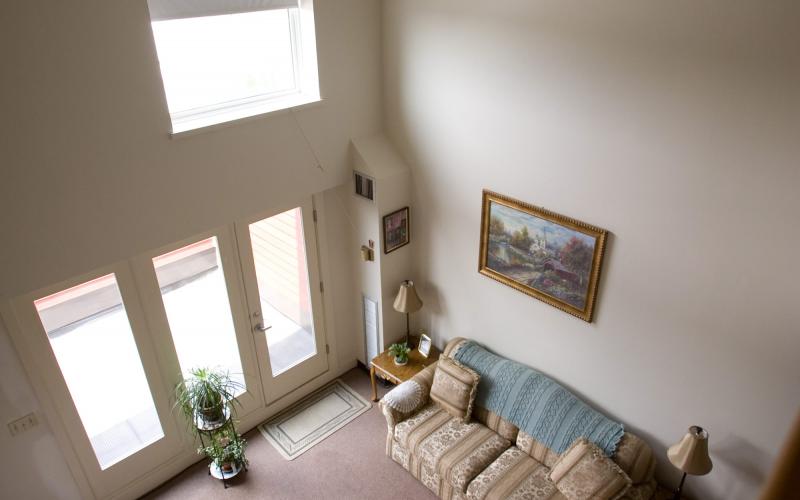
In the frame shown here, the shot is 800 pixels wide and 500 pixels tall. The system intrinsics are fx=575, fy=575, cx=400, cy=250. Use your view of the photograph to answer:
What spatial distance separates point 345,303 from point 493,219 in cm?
188

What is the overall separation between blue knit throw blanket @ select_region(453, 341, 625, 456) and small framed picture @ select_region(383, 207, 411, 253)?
3.63ft

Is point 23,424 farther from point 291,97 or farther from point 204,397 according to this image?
point 291,97

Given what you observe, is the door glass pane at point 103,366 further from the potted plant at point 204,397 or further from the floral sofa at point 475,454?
the floral sofa at point 475,454

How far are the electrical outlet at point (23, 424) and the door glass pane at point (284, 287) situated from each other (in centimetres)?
181

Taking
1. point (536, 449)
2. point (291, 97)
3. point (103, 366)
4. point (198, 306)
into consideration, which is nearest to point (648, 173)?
point (536, 449)

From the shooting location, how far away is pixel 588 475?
12.6ft

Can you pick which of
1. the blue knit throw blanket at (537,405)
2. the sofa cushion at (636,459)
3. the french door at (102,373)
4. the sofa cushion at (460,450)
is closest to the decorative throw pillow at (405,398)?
the sofa cushion at (460,450)

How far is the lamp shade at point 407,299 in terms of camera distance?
16.7 ft

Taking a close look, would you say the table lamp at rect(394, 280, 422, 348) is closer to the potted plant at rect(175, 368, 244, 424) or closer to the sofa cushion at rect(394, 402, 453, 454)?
the sofa cushion at rect(394, 402, 453, 454)

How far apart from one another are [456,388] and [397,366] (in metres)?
0.81

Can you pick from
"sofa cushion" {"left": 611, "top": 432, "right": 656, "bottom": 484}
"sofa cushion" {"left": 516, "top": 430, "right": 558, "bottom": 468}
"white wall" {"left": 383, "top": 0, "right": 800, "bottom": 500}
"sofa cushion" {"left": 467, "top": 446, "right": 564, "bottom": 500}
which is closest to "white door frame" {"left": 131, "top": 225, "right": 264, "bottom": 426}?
"white wall" {"left": 383, "top": 0, "right": 800, "bottom": 500}

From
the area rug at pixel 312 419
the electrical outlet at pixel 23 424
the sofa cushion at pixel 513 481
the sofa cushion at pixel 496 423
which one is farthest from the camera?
the area rug at pixel 312 419

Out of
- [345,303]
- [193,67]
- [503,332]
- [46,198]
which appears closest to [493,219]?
[503,332]

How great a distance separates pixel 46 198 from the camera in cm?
333
